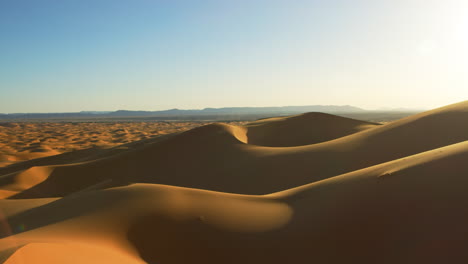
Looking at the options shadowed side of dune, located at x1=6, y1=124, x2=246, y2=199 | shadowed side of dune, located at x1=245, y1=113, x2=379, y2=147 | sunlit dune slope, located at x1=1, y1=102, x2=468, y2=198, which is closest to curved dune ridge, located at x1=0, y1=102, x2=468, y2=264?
sunlit dune slope, located at x1=1, y1=102, x2=468, y2=198

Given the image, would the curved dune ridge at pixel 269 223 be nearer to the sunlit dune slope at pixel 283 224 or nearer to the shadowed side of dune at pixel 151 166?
the sunlit dune slope at pixel 283 224

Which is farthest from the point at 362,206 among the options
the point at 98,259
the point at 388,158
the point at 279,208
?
the point at 388,158

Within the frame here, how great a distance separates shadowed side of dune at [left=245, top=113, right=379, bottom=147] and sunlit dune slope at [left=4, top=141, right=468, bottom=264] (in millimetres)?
10547

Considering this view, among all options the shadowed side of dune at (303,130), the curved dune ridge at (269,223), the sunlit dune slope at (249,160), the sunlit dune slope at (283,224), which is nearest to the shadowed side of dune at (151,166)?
the sunlit dune slope at (249,160)

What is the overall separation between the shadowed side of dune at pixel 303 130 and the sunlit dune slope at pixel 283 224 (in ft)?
34.6

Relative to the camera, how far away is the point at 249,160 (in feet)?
37.3

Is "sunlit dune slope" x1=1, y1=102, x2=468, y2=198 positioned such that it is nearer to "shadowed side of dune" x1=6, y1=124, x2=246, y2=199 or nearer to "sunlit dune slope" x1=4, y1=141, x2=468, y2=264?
"shadowed side of dune" x1=6, y1=124, x2=246, y2=199

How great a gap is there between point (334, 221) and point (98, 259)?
2729 mm

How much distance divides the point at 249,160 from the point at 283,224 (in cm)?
688

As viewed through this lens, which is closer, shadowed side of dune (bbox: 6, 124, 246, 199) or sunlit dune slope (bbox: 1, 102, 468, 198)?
sunlit dune slope (bbox: 1, 102, 468, 198)

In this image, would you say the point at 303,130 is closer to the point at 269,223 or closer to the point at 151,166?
the point at 151,166

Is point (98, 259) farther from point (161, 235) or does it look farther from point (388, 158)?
point (388, 158)

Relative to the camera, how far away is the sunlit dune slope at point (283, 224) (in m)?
3.48

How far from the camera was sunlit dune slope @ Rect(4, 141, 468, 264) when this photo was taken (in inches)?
137
